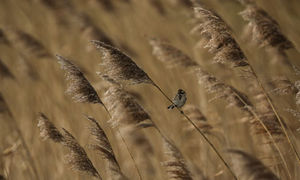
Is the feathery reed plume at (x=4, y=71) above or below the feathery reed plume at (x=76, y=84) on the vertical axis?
above

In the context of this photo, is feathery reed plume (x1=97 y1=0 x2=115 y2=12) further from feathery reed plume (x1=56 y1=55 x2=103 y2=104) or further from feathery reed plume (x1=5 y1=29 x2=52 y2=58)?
feathery reed plume (x1=56 y1=55 x2=103 y2=104)

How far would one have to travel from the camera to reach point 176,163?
74.2 inches

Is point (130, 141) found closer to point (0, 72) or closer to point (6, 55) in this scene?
point (0, 72)

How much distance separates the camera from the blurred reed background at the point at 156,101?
192cm

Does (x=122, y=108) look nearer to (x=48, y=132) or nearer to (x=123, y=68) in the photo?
(x=123, y=68)

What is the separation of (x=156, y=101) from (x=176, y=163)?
290 centimetres

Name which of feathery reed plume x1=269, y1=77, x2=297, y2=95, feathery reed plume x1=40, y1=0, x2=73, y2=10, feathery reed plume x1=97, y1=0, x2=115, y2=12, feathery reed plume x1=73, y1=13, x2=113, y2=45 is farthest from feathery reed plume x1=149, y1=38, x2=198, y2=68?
feathery reed plume x1=40, y1=0, x2=73, y2=10

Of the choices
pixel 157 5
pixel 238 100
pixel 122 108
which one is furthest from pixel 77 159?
pixel 157 5

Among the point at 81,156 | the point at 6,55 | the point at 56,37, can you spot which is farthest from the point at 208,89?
the point at 6,55

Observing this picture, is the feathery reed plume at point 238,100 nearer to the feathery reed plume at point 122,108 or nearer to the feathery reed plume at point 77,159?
the feathery reed plume at point 122,108

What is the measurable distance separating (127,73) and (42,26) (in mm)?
5987

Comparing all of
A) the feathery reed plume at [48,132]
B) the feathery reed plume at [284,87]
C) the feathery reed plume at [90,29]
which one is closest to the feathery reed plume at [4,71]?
the feathery reed plume at [90,29]

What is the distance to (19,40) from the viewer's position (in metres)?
4.23

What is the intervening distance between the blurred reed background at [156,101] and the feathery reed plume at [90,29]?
14 millimetres
